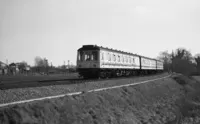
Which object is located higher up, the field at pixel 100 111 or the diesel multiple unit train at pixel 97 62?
Result: the diesel multiple unit train at pixel 97 62

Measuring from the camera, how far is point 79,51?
62.2ft

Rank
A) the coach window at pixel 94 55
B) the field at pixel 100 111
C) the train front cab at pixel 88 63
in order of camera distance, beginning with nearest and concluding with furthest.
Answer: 1. the field at pixel 100 111
2. the train front cab at pixel 88 63
3. the coach window at pixel 94 55

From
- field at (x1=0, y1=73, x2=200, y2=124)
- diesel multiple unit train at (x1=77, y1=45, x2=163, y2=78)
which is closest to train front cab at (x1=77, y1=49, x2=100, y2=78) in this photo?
diesel multiple unit train at (x1=77, y1=45, x2=163, y2=78)

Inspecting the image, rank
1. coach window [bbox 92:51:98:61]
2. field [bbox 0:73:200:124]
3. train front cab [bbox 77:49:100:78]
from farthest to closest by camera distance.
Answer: coach window [bbox 92:51:98:61]
train front cab [bbox 77:49:100:78]
field [bbox 0:73:200:124]

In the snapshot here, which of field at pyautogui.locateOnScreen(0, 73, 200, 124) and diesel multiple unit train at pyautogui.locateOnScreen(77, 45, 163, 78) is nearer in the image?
field at pyautogui.locateOnScreen(0, 73, 200, 124)

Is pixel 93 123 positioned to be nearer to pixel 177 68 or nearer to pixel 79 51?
pixel 79 51

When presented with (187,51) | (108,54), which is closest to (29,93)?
(108,54)

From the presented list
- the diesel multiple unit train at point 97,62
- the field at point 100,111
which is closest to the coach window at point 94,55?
the diesel multiple unit train at point 97,62

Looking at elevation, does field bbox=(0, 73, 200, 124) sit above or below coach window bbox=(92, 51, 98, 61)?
below

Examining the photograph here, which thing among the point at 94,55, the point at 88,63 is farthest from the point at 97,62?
the point at 88,63

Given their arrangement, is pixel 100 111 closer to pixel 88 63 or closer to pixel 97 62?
pixel 97 62

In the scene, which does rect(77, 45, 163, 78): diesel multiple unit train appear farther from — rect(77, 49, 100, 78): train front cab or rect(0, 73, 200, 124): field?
rect(0, 73, 200, 124): field

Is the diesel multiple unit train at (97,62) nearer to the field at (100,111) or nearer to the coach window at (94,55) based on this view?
the coach window at (94,55)

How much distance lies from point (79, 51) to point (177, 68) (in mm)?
53791
